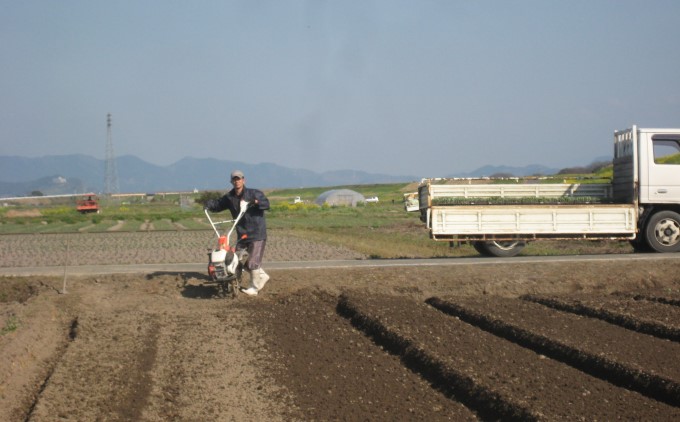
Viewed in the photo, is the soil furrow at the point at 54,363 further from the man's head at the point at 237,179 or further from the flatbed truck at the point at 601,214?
the flatbed truck at the point at 601,214

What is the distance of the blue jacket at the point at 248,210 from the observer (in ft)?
41.8

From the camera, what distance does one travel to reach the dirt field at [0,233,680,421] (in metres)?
7.53

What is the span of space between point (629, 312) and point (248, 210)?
5.94 metres

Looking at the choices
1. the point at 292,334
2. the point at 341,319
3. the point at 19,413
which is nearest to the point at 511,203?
the point at 341,319

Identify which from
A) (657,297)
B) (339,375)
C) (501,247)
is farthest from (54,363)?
(501,247)

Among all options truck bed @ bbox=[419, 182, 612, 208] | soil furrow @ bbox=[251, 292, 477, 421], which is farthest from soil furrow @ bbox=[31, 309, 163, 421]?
truck bed @ bbox=[419, 182, 612, 208]

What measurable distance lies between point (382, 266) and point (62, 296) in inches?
236

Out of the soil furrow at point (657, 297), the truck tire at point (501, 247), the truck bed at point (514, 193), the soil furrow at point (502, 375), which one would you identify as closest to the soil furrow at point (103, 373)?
the soil furrow at point (502, 375)

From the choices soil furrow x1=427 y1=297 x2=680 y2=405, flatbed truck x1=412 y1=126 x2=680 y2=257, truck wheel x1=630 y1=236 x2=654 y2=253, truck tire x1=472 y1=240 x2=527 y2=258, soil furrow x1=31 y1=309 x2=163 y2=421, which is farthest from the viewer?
truck tire x1=472 y1=240 x2=527 y2=258

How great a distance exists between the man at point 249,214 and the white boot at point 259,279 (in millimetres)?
70

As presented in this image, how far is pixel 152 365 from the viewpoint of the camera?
8992 mm

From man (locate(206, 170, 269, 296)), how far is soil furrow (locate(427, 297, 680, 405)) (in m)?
3.17

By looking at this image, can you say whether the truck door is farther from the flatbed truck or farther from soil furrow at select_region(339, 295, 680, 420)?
soil furrow at select_region(339, 295, 680, 420)

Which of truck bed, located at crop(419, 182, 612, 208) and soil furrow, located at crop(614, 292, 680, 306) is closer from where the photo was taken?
soil furrow, located at crop(614, 292, 680, 306)
